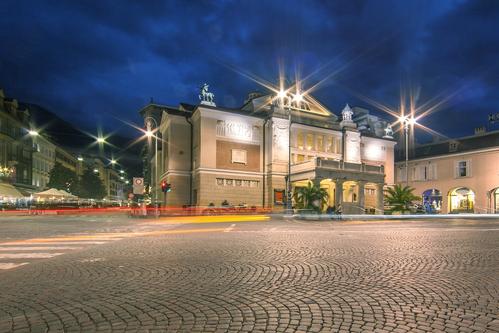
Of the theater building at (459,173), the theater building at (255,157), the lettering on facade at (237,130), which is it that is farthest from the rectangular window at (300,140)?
the theater building at (459,173)

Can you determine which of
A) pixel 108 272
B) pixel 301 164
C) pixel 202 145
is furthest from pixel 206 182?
pixel 108 272

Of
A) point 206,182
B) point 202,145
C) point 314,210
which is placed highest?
point 202,145

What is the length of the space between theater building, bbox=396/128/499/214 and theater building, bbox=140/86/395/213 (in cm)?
1304

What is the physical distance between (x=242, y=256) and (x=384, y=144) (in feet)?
162

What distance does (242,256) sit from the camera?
8.97m

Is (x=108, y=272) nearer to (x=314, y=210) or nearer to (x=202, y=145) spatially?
(x=314, y=210)

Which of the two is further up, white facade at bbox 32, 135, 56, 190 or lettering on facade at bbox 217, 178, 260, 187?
white facade at bbox 32, 135, 56, 190

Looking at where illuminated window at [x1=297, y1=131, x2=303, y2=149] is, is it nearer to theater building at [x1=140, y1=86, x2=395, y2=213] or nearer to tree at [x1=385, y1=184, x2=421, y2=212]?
theater building at [x1=140, y1=86, x2=395, y2=213]

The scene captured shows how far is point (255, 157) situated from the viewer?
42594 mm

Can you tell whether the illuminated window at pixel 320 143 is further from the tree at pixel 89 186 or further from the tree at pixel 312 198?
the tree at pixel 89 186

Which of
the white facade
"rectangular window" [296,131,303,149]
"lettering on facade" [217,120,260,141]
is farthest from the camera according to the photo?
the white facade

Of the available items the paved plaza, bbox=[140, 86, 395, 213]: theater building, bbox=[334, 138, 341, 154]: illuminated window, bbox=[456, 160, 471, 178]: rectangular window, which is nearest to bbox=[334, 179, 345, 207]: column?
bbox=[140, 86, 395, 213]: theater building

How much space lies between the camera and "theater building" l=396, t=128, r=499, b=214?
45094 mm

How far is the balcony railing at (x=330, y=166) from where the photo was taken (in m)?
38.5
